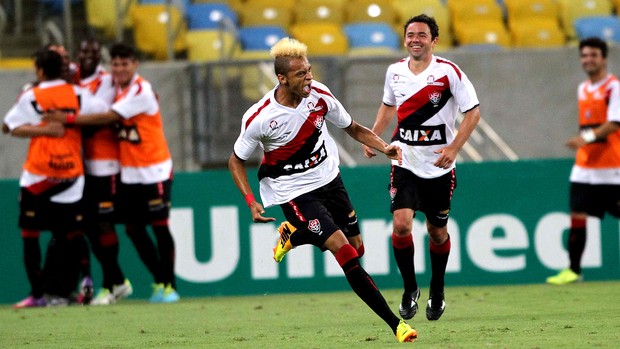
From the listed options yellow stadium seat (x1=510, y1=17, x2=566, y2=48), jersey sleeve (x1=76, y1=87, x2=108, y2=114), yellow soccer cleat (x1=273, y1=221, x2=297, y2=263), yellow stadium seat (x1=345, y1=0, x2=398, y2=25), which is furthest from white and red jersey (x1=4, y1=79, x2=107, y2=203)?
yellow stadium seat (x1=510, y1=17, x2=566, y2=48)

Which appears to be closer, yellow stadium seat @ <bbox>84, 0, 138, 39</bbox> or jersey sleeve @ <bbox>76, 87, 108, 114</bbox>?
jersey sleeve @ <bbox>76, 87, 108, 114</bbox>

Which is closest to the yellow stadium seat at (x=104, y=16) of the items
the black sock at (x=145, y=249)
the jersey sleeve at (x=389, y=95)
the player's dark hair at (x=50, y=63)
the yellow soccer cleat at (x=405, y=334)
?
the player's dark hair at (x=50, y=63)

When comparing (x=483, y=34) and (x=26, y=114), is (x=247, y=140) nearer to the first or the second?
(x=26, y=114)

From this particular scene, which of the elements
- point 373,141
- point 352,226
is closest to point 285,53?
point 373,141

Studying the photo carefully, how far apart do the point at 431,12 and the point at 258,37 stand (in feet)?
8.53

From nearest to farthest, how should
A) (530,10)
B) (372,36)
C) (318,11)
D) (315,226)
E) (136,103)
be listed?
(315,226)
(136,103)
(372,36)
(318,11)
(530,10)

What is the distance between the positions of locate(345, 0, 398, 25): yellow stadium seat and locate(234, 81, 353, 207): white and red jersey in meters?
9.11

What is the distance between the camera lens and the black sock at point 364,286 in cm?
720

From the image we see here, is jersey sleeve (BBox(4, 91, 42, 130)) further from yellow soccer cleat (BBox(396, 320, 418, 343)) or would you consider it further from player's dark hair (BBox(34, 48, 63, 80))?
yellow soccer cleat (BBox(396, 320, 418, 343))

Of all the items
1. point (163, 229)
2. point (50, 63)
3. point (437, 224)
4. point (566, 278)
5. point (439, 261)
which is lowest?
point (566, 278)

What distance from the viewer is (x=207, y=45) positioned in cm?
1625

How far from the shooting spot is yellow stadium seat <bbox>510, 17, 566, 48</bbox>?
1706cm

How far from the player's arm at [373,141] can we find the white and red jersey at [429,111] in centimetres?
87

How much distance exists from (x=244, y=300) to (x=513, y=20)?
7618 millimetres
